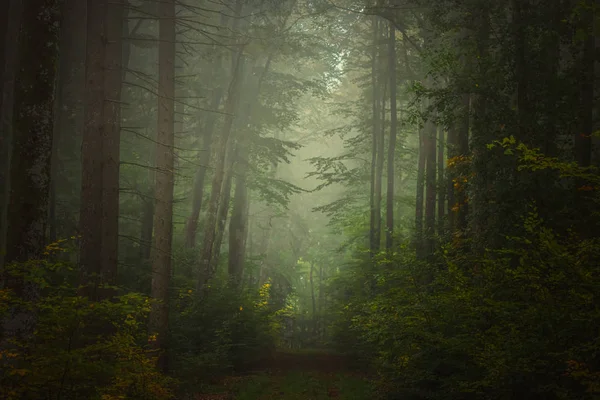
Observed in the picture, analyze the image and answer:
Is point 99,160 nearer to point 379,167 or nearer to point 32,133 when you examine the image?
point 32,133

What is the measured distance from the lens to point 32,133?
27.1 ft

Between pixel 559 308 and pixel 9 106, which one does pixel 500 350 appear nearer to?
pixel 559 308

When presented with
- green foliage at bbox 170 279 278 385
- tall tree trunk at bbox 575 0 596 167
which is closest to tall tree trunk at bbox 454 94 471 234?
tall tree trunk at bbox 575 0 596 167

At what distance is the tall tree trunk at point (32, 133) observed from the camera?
26.5ft

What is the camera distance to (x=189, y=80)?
71.1 feet

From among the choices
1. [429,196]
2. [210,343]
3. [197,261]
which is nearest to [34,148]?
[210,343]

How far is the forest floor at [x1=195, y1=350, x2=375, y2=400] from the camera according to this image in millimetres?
12547

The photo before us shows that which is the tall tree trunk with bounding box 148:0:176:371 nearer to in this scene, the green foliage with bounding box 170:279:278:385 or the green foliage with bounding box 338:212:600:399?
the green foliage with bounding box 170:279:278:385

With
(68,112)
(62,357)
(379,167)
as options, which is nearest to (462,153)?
(379,167)

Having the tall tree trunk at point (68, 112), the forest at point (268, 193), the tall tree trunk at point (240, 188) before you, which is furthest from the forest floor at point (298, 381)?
the tall tree trunk at point (68, 112)

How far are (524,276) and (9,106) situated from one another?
15.9 metres

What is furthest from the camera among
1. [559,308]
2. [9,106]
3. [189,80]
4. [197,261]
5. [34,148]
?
[189,80]

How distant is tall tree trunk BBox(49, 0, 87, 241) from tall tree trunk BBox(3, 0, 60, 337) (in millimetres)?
7803

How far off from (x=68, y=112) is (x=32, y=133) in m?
9.07
